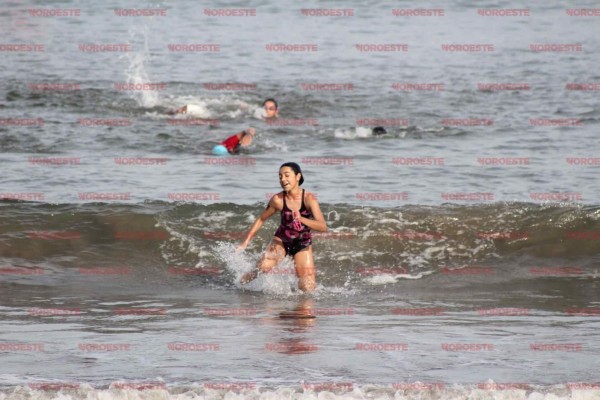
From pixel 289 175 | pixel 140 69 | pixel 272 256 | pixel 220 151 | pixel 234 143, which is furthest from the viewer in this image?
pixel 140 69

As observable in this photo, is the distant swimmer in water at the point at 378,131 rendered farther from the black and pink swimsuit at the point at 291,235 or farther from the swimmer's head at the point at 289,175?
the swimmer's head at the point at 289,175

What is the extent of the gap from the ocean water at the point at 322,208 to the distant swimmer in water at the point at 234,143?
27cm

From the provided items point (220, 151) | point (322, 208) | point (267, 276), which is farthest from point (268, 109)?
point (267, 276)

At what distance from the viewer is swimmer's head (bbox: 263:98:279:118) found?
23.8 meters

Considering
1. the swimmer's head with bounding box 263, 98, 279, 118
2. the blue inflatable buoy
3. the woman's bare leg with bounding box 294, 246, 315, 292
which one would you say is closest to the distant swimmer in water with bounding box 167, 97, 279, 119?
the swimmer's head with bounding box 263, 98, 279, 118

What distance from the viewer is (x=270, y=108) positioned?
23844mm

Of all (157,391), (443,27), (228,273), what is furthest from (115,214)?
(443,27)

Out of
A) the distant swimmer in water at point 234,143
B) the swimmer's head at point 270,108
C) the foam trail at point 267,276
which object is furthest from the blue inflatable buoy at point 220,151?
the foam trail at point 267,276

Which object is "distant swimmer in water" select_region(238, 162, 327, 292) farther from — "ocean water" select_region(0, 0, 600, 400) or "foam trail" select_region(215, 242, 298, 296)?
"ocean water" select_region(0, 0, 600, 400)

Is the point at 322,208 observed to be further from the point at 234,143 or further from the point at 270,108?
the point at 270,108

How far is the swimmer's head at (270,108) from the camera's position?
23.8 metres

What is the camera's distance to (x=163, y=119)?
24.0 m

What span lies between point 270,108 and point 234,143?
3.14m

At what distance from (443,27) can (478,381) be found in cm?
2702
